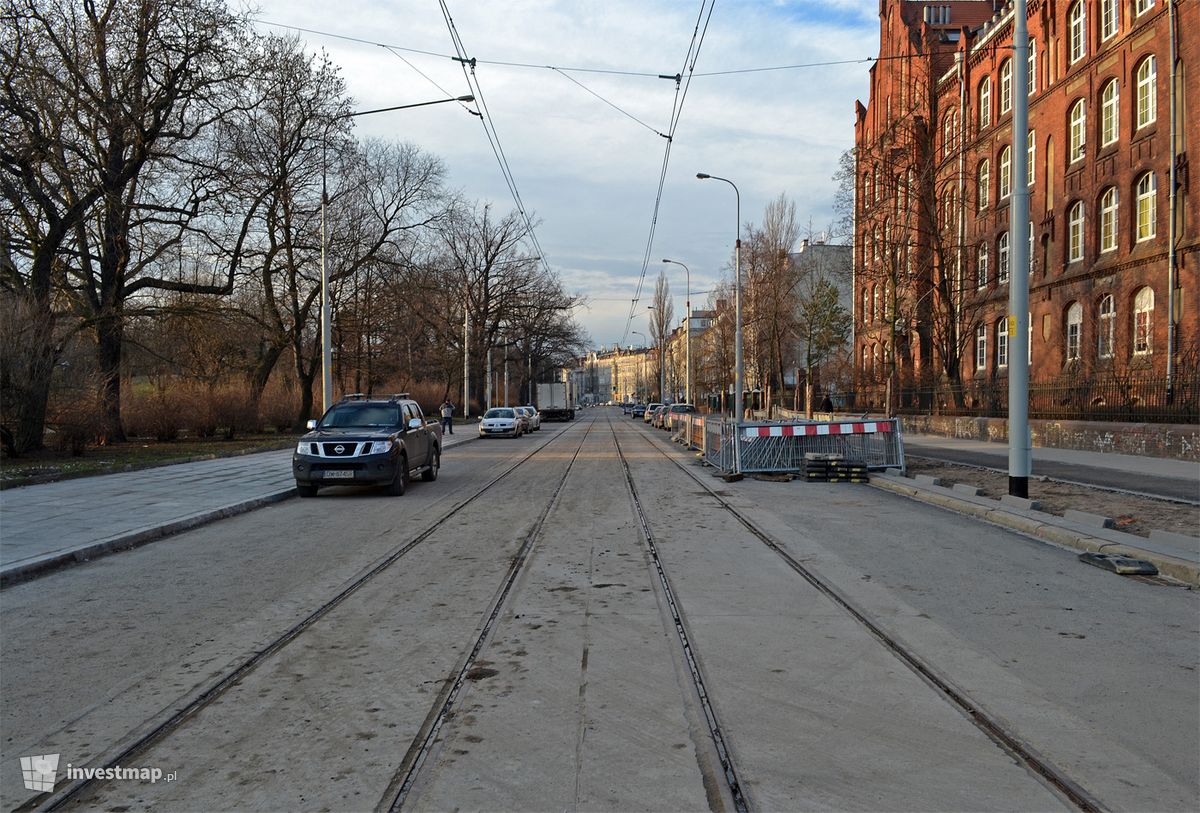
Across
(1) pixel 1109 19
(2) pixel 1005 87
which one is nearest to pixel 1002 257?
(2) pixel 1005 87

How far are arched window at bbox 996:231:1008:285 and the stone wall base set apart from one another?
1182 cm

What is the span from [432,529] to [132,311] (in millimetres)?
18584

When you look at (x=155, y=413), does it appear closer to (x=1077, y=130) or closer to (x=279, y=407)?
(x=279, y=407)

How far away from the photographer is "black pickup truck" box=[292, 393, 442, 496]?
14078mm

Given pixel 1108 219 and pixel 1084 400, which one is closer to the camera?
pixel 1084 400

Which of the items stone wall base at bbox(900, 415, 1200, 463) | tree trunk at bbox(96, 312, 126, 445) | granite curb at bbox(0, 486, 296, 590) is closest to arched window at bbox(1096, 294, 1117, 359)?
stone wall base at bbox(900, 415, 1200, 463)

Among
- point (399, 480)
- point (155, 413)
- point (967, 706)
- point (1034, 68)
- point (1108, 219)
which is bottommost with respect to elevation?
point (967, 706)

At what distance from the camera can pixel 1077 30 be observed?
32844mm

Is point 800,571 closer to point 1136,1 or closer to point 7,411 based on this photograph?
point 7,411

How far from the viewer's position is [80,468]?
17.4 m

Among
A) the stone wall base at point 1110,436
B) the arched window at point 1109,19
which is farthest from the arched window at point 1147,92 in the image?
the stone wall base at point 1110,436

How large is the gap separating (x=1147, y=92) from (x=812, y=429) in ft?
69.7

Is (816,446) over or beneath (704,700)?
over

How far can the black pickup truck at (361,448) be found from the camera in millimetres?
14078
